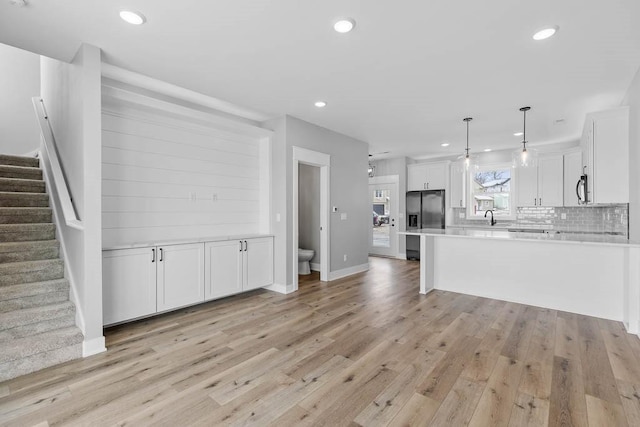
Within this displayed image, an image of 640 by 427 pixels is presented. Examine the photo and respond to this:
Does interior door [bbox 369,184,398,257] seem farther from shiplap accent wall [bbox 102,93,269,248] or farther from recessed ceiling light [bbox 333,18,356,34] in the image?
recessed ceiling light [bbox 333,18,356,34]

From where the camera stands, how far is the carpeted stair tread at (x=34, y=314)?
2586 millimetres

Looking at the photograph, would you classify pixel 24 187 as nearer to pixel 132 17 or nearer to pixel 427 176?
pixel 132 17

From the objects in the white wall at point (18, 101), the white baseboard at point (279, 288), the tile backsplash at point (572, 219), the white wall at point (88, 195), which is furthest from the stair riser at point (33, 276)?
the tile backsplash at point (572, 219)

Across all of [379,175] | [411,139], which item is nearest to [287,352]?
[411,139]

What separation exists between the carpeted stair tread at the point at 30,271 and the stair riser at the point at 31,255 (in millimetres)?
73

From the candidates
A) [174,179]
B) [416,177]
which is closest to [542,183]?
[416,177]

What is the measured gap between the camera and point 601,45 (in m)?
2.64

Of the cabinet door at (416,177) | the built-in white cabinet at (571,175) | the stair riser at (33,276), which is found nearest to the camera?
the stair riser at (33,276)

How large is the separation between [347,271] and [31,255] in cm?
441

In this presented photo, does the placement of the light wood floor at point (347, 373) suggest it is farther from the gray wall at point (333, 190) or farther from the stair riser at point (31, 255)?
the gray wall at point (333, 190)

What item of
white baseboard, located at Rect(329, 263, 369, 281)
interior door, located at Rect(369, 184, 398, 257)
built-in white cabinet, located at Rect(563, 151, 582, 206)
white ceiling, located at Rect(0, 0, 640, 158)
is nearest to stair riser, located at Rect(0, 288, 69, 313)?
white ceiling, located at Rect(0, 0, 640, 158)

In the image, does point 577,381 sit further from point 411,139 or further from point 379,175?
point 379,175

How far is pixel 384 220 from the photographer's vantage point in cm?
841

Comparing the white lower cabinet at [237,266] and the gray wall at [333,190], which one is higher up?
the gray wall at [333,190]
